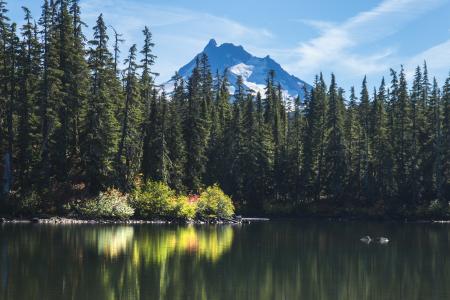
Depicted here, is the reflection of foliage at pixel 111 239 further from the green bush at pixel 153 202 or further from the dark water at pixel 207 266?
the green bush at pixel 153 202

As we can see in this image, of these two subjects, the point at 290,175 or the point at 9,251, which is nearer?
the point at 9,251

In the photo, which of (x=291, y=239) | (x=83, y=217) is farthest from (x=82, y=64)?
(x=291, y=239)

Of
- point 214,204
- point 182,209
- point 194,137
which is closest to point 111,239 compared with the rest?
point 182,209

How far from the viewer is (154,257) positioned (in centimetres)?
2728

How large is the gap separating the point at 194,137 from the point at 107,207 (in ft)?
68.5

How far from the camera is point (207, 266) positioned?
25.3m

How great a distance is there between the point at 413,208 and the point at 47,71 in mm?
49246

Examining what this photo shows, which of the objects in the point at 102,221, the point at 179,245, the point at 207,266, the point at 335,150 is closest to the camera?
the point at 207,266

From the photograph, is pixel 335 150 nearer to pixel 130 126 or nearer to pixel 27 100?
pixel 130 126

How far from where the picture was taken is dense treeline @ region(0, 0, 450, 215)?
53.6 m

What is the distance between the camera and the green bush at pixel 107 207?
50.3 metres

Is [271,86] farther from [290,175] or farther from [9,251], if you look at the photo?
[9,251]

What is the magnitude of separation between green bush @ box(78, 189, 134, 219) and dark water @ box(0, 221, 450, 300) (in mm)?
8955

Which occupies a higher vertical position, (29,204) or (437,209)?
(29,204)
